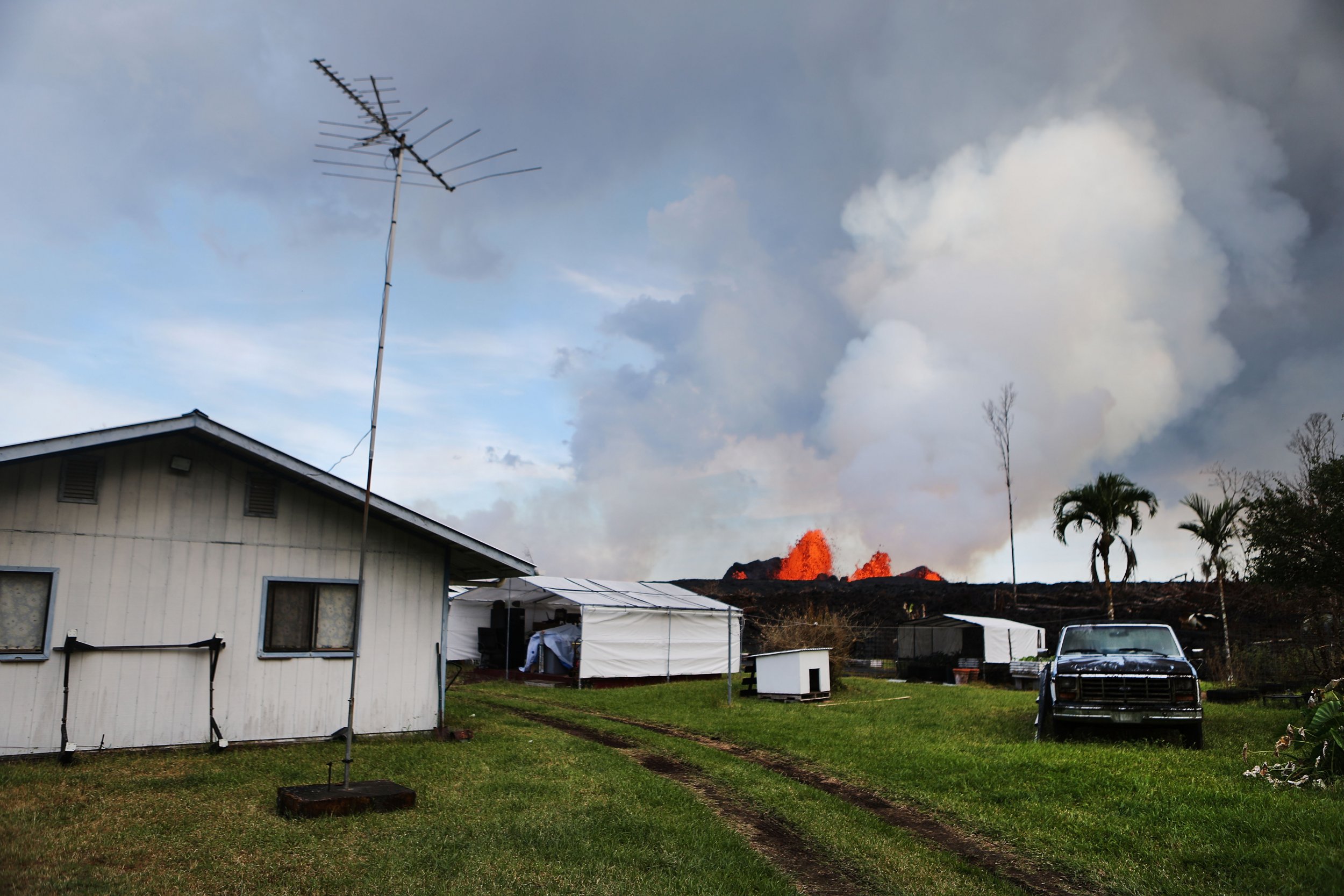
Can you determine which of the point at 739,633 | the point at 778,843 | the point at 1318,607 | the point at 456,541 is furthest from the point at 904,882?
the point at 739,633

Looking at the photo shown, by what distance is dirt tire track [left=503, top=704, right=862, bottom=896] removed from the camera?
6.41 meters

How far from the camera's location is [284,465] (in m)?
11.8

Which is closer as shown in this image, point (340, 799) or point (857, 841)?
point (857, 841)

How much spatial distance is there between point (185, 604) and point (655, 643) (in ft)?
52.3

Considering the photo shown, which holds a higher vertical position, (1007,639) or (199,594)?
(199,594)

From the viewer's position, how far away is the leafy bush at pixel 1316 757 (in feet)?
29.3

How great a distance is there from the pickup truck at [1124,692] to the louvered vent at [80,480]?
13.1m

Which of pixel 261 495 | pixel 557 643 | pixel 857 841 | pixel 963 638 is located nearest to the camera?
pixel 857 841

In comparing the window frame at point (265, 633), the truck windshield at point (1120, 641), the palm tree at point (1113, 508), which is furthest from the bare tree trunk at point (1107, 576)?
the window frame at point (265, 633)

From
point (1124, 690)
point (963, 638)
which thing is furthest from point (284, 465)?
point (963, 638)

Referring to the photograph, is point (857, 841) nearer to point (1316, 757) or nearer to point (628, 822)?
point (628, 822)

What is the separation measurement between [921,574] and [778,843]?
55.1 m

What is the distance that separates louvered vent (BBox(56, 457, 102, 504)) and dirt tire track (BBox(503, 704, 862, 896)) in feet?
25.4

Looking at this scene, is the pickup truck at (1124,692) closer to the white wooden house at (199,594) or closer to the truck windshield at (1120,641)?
the truck windshield at (1120,641)
